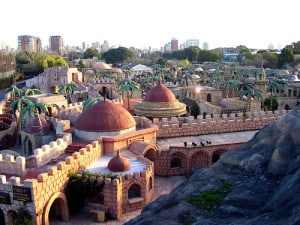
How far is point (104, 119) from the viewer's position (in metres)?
22.4

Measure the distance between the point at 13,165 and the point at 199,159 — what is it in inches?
448

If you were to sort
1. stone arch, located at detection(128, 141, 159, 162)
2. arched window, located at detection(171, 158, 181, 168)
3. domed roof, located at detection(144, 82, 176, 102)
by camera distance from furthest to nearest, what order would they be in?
1. domed roof, located at detection(144, 82, 176, 102)
2. arched window, located at detection(171, 158, 181, 168)
3. stone arch, located at detection(128, 141, 159, 162)

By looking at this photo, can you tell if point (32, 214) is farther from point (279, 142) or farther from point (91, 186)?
point (279, 142)

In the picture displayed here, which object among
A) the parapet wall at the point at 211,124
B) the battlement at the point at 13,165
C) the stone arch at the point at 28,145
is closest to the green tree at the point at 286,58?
the parapet wall at the point at 211,124

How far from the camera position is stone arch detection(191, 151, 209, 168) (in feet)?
77.7

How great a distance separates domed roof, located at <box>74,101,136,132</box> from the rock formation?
11.9m

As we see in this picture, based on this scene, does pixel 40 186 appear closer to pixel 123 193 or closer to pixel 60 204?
pixel 60 204

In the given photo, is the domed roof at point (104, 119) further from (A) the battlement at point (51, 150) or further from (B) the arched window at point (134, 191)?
(B) the arched window at point (134, 191)

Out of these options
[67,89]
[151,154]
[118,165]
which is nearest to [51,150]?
[118,165]

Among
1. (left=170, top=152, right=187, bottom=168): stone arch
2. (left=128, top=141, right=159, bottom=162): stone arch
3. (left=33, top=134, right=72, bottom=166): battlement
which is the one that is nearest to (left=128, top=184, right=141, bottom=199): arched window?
(left=128, top=141, right=159, bottom=162): stone arch

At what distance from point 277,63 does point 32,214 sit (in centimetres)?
9084

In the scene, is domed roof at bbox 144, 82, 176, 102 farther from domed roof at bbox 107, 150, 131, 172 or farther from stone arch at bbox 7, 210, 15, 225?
stone arch at bbox 7, 210, 15, 225

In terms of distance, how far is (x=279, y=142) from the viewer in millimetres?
9844

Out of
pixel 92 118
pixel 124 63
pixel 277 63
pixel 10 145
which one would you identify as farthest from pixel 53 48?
pixel 92 118
